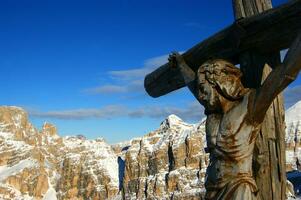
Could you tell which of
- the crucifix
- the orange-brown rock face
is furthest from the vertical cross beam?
the orange-brown rock face

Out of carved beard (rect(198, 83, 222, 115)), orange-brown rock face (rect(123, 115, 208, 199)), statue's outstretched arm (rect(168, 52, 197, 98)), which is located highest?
orange-brown rock face (rect(123, 115, 208, 199))

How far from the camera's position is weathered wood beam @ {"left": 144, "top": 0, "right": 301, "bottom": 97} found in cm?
426

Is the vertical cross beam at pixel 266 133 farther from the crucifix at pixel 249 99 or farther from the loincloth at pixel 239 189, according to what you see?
the loincloth at pixel 239 189

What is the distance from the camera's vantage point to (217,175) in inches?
167

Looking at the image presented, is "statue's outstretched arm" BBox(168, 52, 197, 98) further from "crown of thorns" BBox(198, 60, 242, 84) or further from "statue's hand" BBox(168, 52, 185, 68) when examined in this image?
A: "crown of thorns" BBox(198, 60, 242, 84)

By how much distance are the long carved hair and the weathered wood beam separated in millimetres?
397

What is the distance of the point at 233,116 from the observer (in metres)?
4.23

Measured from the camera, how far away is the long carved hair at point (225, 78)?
434 cm

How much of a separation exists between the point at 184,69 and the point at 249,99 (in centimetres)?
139

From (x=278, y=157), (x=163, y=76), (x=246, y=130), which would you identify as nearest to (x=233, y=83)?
(x=246, y=130)

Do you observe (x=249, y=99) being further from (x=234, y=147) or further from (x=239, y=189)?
(x=239, y=189)

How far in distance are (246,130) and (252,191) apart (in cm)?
50

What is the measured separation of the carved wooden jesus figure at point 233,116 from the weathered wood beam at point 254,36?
1.30 feet

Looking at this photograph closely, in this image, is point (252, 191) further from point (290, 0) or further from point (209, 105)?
point (290, 0)
